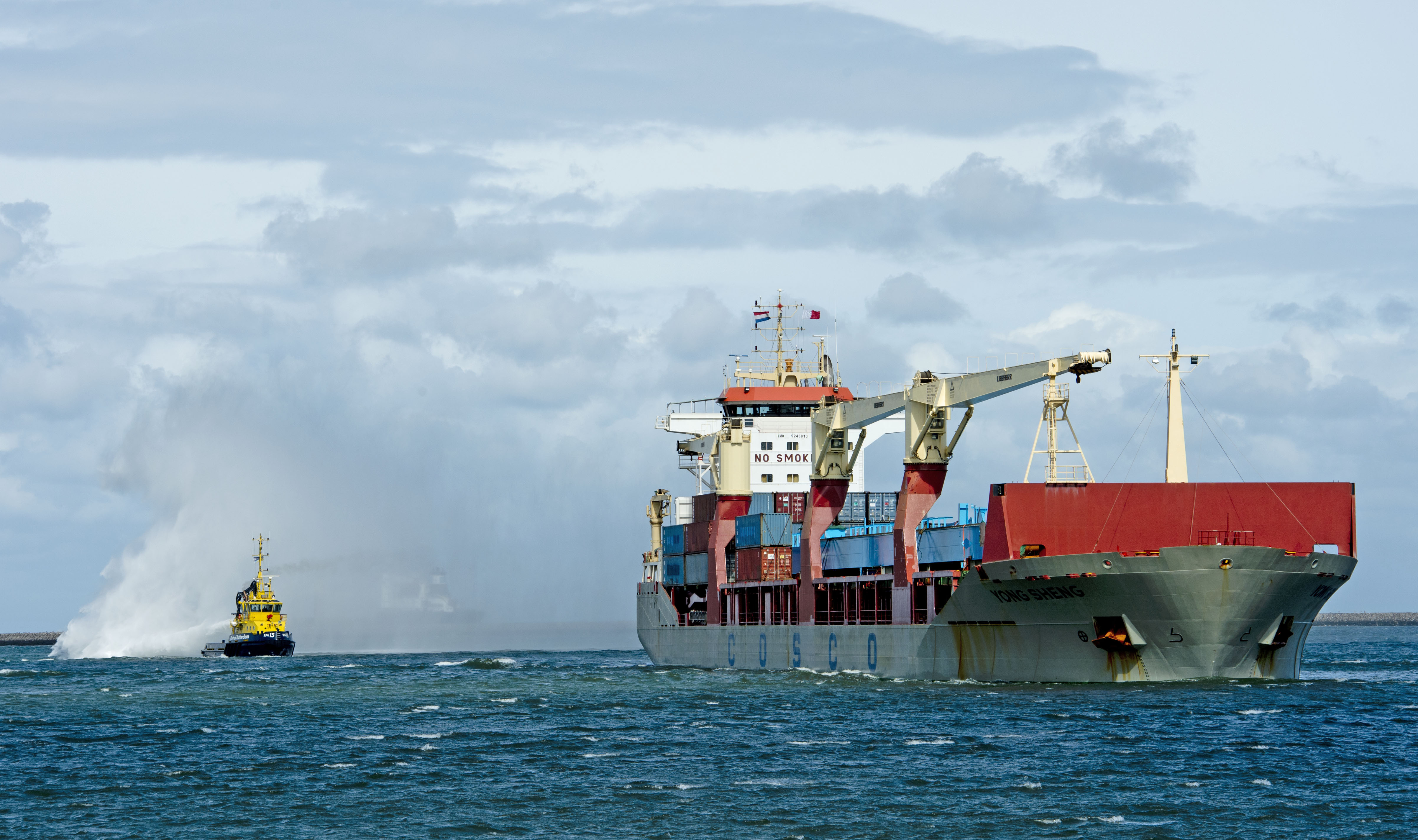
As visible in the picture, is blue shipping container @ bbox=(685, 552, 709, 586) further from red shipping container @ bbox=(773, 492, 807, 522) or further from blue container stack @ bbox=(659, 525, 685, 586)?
red shipping container @ bbox=(773, 492, 807, 522)

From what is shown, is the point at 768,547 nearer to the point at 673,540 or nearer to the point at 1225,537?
the point at 673,540

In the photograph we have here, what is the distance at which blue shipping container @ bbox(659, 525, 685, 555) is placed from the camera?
78.2 meters

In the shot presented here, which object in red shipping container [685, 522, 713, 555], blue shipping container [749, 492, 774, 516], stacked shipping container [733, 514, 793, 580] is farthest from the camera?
red shipping container [685, 522, 713, 555]

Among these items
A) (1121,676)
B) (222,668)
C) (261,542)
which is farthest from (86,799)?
(261,542)

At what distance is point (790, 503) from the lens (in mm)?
72562

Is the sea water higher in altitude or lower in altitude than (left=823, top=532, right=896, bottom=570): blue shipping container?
lower

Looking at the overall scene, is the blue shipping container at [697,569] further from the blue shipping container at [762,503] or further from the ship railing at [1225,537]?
the ship railing at [1225,537]

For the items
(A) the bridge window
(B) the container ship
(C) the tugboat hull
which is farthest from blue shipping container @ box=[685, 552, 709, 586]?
(C) the tugboat hull

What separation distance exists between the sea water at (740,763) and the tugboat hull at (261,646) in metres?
45.5

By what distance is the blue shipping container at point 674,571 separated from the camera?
78500 mm

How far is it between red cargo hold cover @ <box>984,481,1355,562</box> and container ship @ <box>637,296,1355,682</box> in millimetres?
60

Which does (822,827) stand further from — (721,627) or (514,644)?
(514,644)

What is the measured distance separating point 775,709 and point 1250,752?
1668cm

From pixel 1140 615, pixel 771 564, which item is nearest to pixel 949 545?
pixel 1140 615
